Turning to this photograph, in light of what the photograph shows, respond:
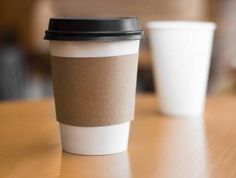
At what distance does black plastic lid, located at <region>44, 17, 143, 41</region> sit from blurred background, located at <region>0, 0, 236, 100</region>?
1.60 meters

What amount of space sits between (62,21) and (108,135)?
153mm

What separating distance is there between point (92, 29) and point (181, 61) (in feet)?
1.24

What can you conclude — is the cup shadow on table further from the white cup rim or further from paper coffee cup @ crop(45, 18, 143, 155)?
the white cup rim

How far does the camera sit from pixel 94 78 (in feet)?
2.00

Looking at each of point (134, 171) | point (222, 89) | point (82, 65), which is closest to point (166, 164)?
point (134, 171)

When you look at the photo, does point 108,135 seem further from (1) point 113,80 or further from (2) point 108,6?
(2) point 108,6

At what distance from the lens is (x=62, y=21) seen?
60 cm

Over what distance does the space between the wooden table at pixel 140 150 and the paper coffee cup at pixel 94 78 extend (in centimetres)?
3

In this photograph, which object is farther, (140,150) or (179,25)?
(179,25)

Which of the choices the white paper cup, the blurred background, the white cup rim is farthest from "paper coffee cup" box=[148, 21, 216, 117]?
the blurred background

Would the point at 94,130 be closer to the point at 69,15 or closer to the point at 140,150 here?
the point at 140,150

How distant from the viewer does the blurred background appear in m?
2.26

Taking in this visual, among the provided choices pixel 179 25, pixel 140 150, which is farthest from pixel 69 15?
pixel 140 150

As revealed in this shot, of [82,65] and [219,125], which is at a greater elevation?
[82,65]
